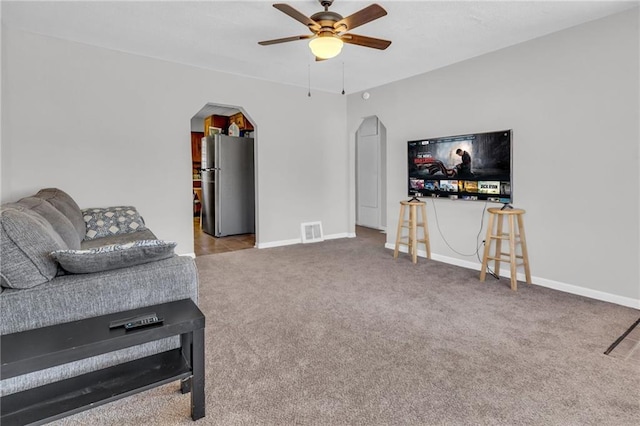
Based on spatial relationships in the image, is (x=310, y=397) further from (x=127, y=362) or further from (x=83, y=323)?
(x=83, y=323)

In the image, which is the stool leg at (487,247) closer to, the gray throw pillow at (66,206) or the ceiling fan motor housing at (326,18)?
the ceiling fan motor housing at (326,18)

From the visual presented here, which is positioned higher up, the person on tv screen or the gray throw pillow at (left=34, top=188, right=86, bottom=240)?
the person on tv screen

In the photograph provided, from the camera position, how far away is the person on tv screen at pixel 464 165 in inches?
158

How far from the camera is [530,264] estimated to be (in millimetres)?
3627

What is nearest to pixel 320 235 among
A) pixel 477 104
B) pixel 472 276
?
pixel 472 276

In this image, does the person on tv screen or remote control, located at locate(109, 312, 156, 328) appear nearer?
remote control, located at locate(109, 312, 156, 328)

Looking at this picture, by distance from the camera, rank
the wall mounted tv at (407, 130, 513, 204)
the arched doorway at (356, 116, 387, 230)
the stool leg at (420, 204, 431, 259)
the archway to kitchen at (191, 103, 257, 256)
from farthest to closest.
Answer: the arched doorway at (356, 116, 387, 230) → the archway to kitchen at (191, 103, 257, 256) → the stool leg at (420, 204, 431, 259) → the wall mounted tv at (407, 130, 513, 204)

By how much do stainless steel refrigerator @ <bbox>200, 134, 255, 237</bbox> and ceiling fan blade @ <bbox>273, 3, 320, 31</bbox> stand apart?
3.83 m

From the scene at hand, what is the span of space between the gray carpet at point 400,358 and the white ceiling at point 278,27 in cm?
245

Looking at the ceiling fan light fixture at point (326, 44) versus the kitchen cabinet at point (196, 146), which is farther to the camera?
the kitchen cabinet at point (196, 146)

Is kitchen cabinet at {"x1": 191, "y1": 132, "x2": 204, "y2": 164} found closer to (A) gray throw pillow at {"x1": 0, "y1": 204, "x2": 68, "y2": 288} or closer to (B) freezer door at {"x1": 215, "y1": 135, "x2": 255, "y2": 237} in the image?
(B) freezer door at {"x1": 215, "y1": 135, "x2": 255, "y2": 237}

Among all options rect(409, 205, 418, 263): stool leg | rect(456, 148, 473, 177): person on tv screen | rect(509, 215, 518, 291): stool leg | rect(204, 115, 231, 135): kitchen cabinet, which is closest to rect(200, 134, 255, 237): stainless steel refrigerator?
rect(204, 115, 231, 135): kitchen cabinet

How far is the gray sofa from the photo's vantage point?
1.34m

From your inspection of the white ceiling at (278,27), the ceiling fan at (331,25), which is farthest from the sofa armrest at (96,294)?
the white ceiling at (278,27)
